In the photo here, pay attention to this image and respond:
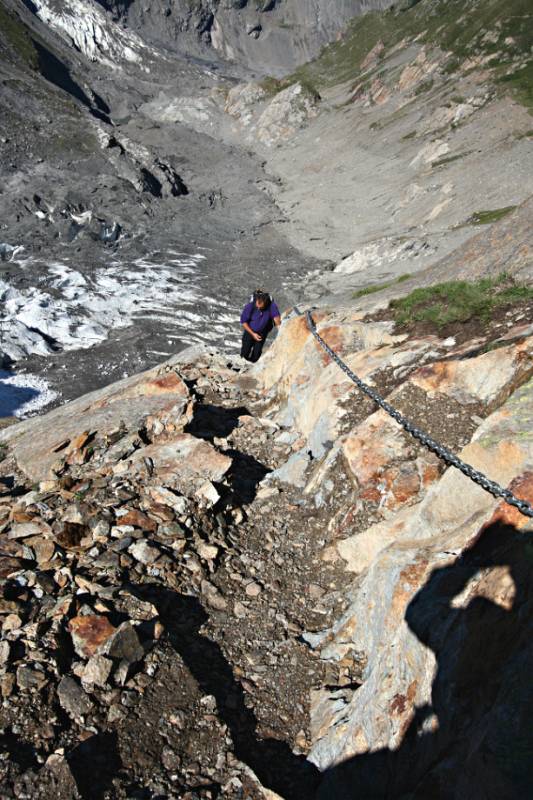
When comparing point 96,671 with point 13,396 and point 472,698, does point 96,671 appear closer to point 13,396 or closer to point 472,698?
point 472,698

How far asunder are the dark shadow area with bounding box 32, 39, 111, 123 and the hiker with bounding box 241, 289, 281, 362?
331ft

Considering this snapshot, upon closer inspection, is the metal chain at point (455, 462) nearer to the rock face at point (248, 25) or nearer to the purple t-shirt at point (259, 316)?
the purple t-shirt at point (259, 316)

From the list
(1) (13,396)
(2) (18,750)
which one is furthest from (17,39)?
(2) (18,750)

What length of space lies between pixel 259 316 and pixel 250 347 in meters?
1.45

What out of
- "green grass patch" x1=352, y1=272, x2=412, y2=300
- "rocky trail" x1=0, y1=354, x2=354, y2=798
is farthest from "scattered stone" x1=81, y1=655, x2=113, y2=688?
"green grass patch" x1=352, y1=272, x2=412, y2=300

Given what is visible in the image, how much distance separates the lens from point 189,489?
6.36 meters

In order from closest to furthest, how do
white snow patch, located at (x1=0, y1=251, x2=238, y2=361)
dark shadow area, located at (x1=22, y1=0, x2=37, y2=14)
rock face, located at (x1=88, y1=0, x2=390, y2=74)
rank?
white snow patch, located at (x1=0, y1=251, x2=238, y2=361) → dark shadow area, located at (x1=22, y1=0, x2=37, y2=14) → rock face, located at (x1=88, y1=0, x2=390, y2=74)

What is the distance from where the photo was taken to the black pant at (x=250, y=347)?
466 inches

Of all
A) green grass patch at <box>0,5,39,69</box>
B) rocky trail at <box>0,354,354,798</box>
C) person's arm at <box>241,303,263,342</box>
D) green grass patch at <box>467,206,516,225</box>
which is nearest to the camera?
rocky trail at <box>0,354,354,798</box>

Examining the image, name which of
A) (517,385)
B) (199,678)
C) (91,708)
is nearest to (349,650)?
(199,678)

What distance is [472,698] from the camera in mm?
2803

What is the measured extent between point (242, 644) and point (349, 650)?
1006 mm

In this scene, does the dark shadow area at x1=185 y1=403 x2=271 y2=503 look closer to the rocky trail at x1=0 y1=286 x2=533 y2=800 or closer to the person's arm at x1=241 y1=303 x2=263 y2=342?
the rocky trail at x1=0 y1=286 x2=533 y2=800

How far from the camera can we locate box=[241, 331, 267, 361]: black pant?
1184 cm
